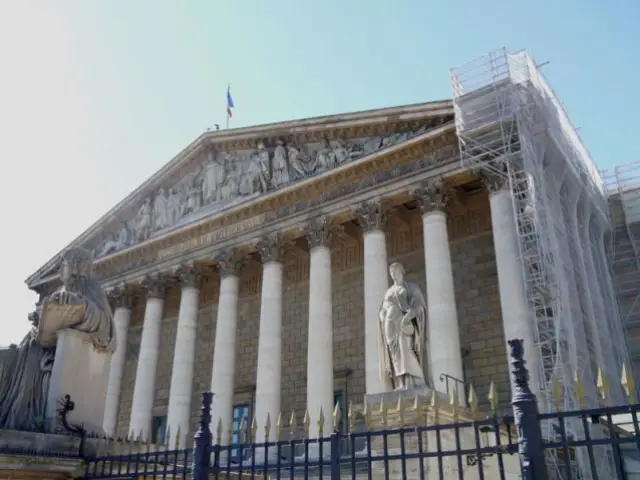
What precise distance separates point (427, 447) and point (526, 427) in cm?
340

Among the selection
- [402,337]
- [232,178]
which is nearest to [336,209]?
[232,178]

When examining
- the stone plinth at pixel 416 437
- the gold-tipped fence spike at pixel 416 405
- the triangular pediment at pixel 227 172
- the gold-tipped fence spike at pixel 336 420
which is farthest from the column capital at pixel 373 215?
the gold-tipped fence spike at pixel 336 420

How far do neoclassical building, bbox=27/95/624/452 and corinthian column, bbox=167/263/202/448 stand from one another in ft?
0.15

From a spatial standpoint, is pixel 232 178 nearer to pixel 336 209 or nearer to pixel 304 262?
pixel 304 262

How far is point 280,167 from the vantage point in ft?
63.8

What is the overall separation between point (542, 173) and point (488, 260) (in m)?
3.51

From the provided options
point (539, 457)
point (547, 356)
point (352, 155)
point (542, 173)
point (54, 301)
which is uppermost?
point (352, 155)

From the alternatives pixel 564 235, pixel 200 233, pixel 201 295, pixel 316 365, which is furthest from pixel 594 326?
pixel 201 295

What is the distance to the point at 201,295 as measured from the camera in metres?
23.8

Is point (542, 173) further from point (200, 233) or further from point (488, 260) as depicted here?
point (200, 233)

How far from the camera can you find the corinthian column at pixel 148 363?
63.6 ft

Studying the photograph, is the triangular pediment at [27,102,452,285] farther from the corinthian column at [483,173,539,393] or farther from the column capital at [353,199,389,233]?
the corinthian column at [483,173,539,393]

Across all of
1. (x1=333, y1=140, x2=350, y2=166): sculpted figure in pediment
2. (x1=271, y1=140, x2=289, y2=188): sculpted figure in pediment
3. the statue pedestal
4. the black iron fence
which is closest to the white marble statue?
(x1=271, y1=140, x2=289, y2=188): sculpted figure in pediment

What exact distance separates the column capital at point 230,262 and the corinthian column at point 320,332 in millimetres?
2904
